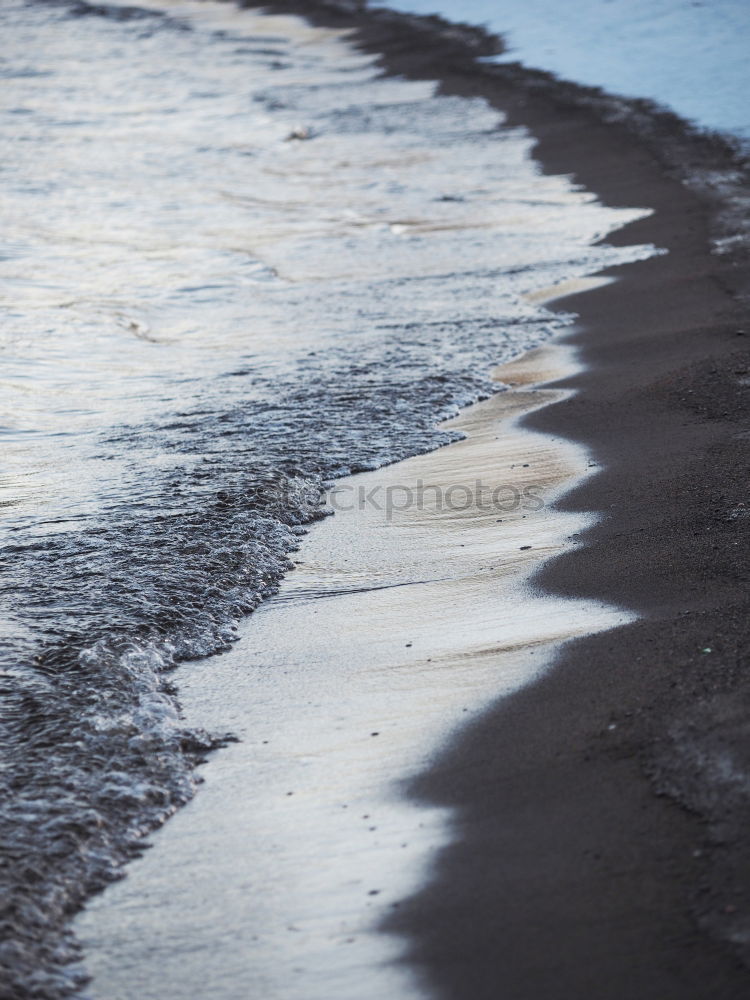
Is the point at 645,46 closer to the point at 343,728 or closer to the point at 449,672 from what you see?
the point at 449,672

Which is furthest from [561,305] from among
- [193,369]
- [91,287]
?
[91,287]

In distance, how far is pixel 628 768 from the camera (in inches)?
107

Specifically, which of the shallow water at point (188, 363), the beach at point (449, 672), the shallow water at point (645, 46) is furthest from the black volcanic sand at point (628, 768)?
the shallow water at point (645, 46)

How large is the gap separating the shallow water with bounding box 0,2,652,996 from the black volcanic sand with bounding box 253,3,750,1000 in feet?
2.77

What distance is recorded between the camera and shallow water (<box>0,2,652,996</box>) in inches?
125

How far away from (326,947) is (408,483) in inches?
Result: 111

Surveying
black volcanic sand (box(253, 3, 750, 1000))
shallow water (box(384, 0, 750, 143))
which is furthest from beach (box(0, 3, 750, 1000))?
shallow water (box(384, 0, 750, 143))

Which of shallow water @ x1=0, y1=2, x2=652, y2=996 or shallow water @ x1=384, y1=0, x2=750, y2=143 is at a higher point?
shallow water @ x1=384, y1=0, x2=750, y2=143

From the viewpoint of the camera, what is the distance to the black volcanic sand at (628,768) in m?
2.23

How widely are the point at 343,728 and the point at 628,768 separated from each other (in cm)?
85

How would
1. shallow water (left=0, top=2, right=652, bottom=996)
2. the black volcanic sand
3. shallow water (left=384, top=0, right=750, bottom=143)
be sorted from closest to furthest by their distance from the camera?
the black volcanic sand, shallow water (left=0, top=2, right=652, bottom=996), shallow water (left=384, top=0, right=750, bottom=143)

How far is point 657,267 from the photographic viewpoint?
7730mm

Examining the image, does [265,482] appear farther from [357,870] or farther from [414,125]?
[414,125]

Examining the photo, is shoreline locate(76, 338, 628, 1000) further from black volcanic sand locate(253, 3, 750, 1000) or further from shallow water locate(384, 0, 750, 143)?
shallow water locate(384, 0, 750, 143)
